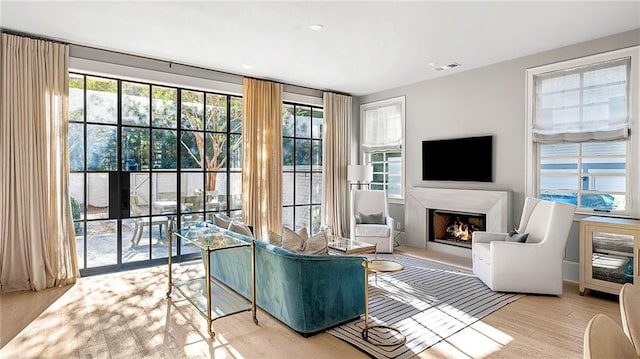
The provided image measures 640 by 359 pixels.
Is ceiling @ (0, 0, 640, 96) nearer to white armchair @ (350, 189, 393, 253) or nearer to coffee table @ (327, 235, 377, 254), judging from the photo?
white armchair @ (350, 189, 393, 253)

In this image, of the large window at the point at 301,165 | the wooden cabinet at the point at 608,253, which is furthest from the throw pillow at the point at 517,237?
the large window at the point at 301,165

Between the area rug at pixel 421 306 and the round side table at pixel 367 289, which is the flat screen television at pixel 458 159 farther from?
the round side table at pixel 367 289

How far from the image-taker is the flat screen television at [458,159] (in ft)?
17.4

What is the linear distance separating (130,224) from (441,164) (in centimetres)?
474

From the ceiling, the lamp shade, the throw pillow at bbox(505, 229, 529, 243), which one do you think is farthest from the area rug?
the ceiling

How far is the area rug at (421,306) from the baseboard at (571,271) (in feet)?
3.47

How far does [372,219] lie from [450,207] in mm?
1276

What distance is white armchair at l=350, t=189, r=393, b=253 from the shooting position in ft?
18.7

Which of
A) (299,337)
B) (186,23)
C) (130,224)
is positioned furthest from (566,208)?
(130,224)

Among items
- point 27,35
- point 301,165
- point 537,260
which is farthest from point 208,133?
point 537,260

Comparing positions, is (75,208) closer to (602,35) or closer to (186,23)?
(186,23)

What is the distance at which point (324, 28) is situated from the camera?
12.5ft

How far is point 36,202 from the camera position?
404 cm

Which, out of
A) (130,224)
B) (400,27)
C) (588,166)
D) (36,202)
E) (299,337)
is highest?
(400,27)
